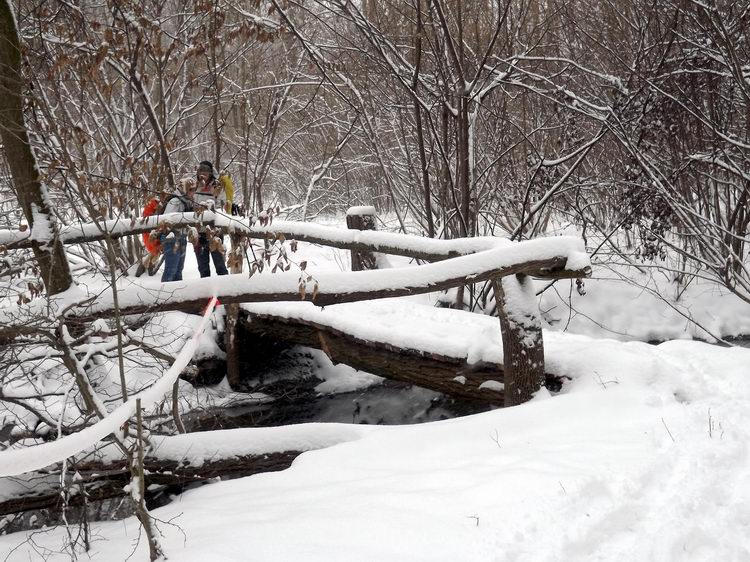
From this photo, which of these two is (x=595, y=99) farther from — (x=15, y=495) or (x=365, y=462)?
(x=15, y=495)

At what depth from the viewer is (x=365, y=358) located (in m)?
6.29

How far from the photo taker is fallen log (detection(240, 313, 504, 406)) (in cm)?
520

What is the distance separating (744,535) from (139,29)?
195 inches

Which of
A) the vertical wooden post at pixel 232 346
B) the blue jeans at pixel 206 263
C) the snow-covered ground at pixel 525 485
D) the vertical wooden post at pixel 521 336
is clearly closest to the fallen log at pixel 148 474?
the snow-covered ground at pixel 525 485

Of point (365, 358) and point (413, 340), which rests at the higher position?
point (413, 340)

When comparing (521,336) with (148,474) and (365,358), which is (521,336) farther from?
(148,474)

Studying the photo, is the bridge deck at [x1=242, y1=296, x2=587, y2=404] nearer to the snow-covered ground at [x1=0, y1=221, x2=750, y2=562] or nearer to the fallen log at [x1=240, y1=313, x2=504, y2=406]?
the fallen log at [x1=240, y1=313, x2=504, y2=406]

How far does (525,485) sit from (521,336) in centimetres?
169

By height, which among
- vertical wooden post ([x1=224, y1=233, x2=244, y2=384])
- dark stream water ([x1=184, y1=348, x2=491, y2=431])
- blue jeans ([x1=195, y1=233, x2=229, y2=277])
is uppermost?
blue jeans ([x1=195, y1=233, x2=229, y2=277])

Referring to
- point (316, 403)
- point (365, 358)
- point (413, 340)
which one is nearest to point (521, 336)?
point (413, 340)

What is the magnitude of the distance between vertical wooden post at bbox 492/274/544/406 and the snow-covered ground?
234 mm

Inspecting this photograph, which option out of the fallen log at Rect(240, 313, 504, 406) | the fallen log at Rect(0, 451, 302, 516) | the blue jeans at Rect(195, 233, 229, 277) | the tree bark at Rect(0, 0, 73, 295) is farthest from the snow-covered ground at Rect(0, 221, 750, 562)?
the blue jeans at Rect(195, 233, 229, 277)

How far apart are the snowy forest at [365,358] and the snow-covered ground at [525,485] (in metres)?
0.02

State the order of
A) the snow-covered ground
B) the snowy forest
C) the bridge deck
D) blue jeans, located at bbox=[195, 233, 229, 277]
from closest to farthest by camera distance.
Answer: the snow-covered ground
the snowy forest
the bridge deck
blue jeans, located at bbox=[195, 233, 229, 277]
